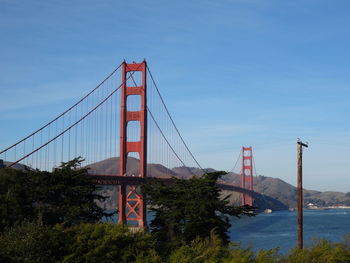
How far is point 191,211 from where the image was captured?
3306cm

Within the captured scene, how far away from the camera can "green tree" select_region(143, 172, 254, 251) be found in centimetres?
3231

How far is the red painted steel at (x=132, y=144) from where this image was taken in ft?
217

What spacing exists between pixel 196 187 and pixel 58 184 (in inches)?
372

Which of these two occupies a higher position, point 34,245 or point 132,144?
point 132,144

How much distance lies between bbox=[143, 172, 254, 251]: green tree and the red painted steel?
28.4 meters

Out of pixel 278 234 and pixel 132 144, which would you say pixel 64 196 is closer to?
pixel 132 144

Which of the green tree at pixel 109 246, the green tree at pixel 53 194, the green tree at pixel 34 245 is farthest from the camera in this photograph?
the green tree at pixel 53 194

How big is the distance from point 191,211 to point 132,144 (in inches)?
1530

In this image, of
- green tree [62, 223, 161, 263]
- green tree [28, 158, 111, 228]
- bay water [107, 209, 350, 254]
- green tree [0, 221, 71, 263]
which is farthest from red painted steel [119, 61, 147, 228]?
green tree [0, 221, 71, 263]

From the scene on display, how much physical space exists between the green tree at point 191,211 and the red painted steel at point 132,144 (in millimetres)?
28430

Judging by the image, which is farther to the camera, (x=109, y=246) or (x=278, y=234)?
(x=278, y=234)

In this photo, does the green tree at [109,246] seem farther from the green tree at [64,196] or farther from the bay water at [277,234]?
the bay water at [277,234]

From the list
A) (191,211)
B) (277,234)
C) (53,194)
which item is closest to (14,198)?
(53,194)

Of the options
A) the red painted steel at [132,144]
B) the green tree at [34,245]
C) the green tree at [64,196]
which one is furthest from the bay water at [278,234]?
A: the green tree at [34,245]
